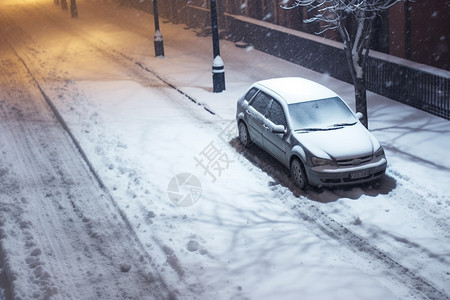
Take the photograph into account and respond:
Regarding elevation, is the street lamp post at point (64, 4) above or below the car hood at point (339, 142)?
below

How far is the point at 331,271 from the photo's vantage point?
860 cm

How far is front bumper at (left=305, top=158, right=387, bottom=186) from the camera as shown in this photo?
10703mm

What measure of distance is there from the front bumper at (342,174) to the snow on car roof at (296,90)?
6.18 feet

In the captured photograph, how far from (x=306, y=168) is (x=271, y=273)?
2844 millimetres

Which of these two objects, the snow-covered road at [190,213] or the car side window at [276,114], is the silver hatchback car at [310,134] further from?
the snow-covered road at [190,213]

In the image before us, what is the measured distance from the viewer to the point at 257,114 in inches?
502

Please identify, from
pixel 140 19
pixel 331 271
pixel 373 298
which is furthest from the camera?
pixel 140 19

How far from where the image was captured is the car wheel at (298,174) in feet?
36.4

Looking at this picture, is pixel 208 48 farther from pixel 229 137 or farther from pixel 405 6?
pixel 229 137

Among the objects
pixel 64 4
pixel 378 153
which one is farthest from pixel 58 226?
pixel 64 4

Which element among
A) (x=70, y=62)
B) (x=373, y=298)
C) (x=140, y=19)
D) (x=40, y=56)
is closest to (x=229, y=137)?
(x=373, y=298)

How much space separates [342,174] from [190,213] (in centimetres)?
280

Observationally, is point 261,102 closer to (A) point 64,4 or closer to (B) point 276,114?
(B) point 276,114

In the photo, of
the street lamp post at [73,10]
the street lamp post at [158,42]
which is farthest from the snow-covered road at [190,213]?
the street lamp post at [73,10]
